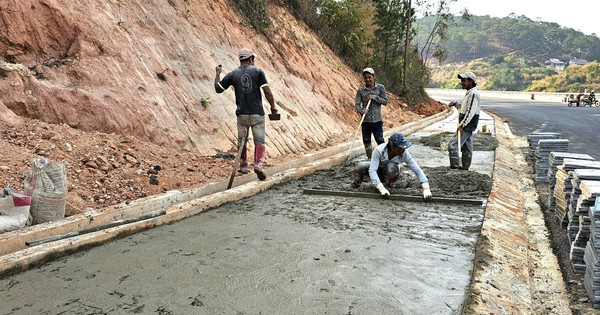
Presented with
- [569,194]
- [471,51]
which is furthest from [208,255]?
[471,51]

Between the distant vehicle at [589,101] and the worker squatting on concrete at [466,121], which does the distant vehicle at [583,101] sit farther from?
the worker squatting on concrete at [466,121]

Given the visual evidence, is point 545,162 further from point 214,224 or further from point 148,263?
point 148,263

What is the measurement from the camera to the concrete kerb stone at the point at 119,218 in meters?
3.61

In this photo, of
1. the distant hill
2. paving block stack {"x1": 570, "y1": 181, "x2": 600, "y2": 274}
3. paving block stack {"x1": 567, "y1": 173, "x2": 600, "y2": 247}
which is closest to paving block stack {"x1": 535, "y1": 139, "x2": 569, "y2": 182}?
paving block stack {"x1": 567, "y1": 173, "x2": 600, "y2": 247}

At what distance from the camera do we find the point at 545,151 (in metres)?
7.60

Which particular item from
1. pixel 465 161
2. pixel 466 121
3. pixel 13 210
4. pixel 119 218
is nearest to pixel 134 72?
pixel 119 218

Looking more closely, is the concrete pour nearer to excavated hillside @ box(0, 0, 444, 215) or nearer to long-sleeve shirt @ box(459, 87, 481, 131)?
excavated hillside @ box(0, 0, 444, 215)

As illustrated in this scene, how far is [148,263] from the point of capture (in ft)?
11.9

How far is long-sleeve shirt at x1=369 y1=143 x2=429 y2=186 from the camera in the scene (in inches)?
224

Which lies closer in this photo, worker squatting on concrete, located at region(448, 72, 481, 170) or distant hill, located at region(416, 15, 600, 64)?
worker squatting on concrete, located at region(448, 72, 481, 170)

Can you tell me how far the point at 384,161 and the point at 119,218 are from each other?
10.4ft

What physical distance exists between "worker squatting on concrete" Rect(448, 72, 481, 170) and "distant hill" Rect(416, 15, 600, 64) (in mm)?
94191

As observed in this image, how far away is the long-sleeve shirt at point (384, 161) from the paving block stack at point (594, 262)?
233 centimetres

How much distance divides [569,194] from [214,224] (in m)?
3.66
